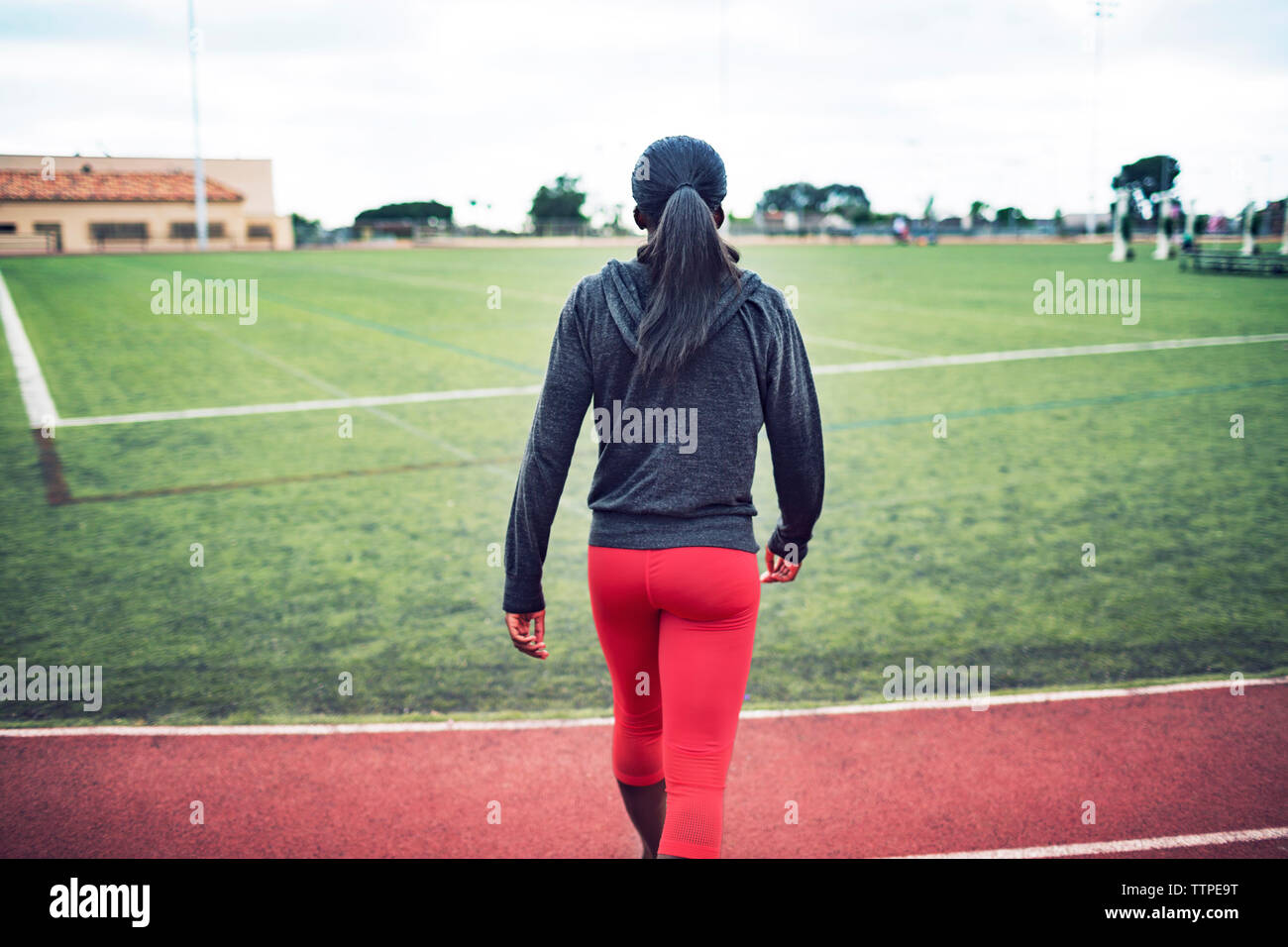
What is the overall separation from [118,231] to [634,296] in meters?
68.8

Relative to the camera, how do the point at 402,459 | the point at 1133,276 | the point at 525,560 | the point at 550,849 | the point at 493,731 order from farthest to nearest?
the point at 1133,276 → the point at 402,459 → the point at 493,731 → the point at 550,849 → the point at 525,560

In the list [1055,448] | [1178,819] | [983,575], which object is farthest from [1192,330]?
[1178,819]

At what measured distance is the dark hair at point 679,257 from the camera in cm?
220

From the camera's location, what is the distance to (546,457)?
7.84 feet

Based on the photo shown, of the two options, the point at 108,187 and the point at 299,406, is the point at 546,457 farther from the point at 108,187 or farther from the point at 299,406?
the point at 108,187

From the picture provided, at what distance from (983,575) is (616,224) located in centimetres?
6901

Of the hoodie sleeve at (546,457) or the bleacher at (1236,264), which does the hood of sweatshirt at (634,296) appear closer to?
the hoodie sleeve at (546,457)

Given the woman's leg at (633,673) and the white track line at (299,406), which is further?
the white track line at (299,406)

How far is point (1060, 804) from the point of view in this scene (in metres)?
3.62

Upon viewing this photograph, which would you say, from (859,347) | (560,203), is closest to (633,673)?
(859,347)

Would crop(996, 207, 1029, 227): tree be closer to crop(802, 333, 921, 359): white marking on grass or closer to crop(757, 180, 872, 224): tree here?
crop(757, 180, 872, 224): tree

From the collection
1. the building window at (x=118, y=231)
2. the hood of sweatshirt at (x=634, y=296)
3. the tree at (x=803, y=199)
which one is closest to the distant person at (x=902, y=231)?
the tree at (x=803, y=199)

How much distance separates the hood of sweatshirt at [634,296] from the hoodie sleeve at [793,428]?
126mm
